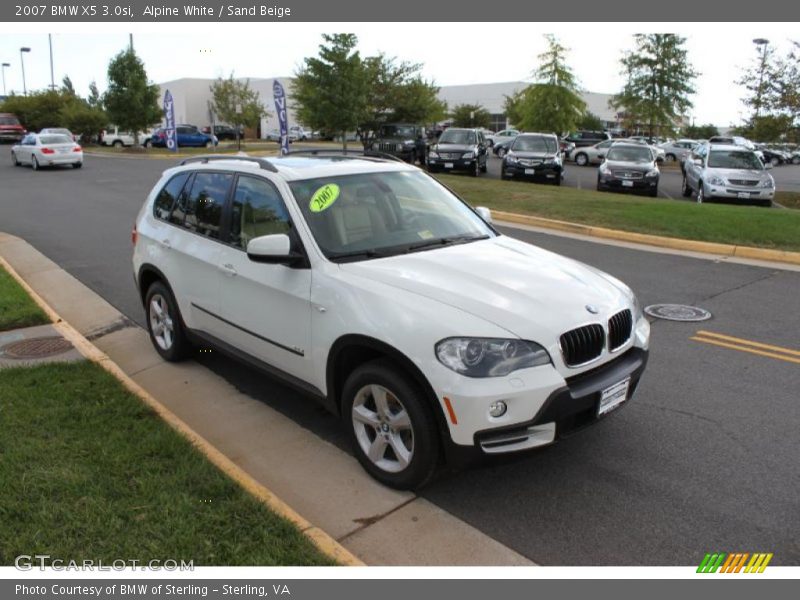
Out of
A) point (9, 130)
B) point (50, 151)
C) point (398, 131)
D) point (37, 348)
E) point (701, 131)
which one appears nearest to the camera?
point (37, 348)

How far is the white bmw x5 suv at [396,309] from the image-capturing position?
3.33m

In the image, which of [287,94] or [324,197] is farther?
[287,94]

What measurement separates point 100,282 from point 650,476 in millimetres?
7321

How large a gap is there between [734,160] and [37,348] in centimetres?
1684

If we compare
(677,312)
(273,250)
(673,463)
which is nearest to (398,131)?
(677,312)

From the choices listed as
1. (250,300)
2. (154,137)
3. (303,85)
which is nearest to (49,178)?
(303,85)

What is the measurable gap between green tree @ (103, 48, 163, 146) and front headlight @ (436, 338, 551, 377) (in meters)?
40.0

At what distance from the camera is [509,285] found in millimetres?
3766

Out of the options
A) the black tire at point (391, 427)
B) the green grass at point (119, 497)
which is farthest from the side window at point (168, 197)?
the black tire at point (391, 427)

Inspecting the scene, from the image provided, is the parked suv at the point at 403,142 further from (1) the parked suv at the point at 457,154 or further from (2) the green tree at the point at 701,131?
(2) the green tree at the point at 701,131

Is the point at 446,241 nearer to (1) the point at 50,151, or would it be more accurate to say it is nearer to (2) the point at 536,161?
(2) the point at 536,161

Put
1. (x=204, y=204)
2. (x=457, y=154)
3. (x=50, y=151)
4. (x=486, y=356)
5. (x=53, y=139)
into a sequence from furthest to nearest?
(x=53, y=139)
(x=50, y=151)
(x=457, y=154)
(x=204, y=204)
(x=486, y=356)

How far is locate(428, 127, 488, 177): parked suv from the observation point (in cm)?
2333

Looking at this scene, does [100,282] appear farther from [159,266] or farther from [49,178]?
[49,178]
